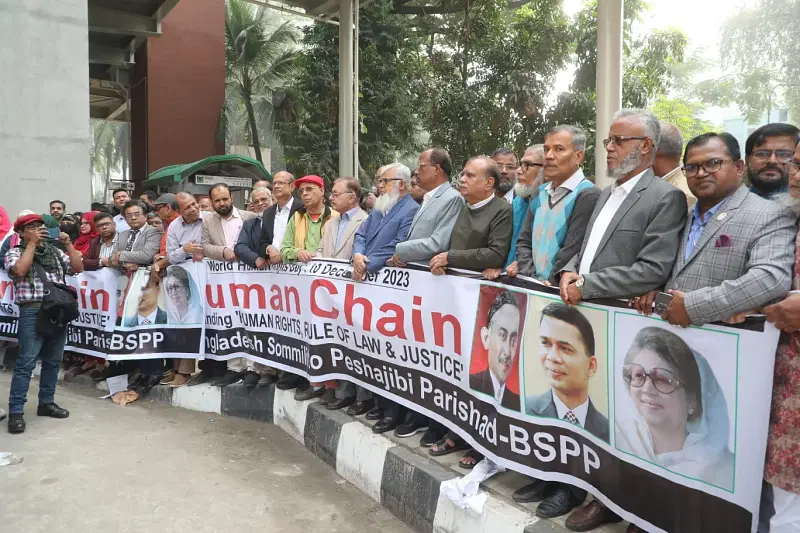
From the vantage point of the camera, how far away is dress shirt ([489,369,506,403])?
3.38 meters

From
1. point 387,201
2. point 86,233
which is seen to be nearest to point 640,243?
point 387,201

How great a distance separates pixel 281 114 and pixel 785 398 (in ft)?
88.4

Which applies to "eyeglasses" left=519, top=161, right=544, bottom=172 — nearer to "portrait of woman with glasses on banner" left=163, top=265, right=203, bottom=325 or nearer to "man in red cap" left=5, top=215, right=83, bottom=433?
"portrait of woman with glasses on banner" left=163, top=265, right=203, bottom=325

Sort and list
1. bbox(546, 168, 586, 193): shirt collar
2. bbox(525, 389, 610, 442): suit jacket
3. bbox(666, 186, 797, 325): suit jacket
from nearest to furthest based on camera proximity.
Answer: bbox(666, 186, 797, 325): suit jacket
bbox(525, 389, 610, 442): suit jacket
bbox(546, 168, 586, 193): shirt collar

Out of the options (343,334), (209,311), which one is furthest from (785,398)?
(209,311)

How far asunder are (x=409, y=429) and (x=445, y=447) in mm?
397

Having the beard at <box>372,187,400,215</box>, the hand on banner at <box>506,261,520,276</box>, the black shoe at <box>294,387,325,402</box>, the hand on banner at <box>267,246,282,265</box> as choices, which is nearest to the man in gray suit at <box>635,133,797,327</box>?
the hand on banner at <box>506,261,520,276</box>

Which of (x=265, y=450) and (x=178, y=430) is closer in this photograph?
(x=265, y=450)

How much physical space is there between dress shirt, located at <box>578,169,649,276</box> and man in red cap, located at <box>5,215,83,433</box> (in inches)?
178

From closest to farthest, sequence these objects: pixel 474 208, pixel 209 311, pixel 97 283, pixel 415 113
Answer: pixel 474 208
pixel 209 311
pixel 97 283
pixel 415 113

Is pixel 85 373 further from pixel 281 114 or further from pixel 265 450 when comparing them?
pixel 281 114

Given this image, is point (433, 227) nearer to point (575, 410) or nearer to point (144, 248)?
point (575, 410)

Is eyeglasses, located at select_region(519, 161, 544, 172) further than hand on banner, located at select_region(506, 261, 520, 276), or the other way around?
eyeglasses, located at select_region(519, 161, 544, 172)

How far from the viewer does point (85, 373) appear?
6.86 meters
